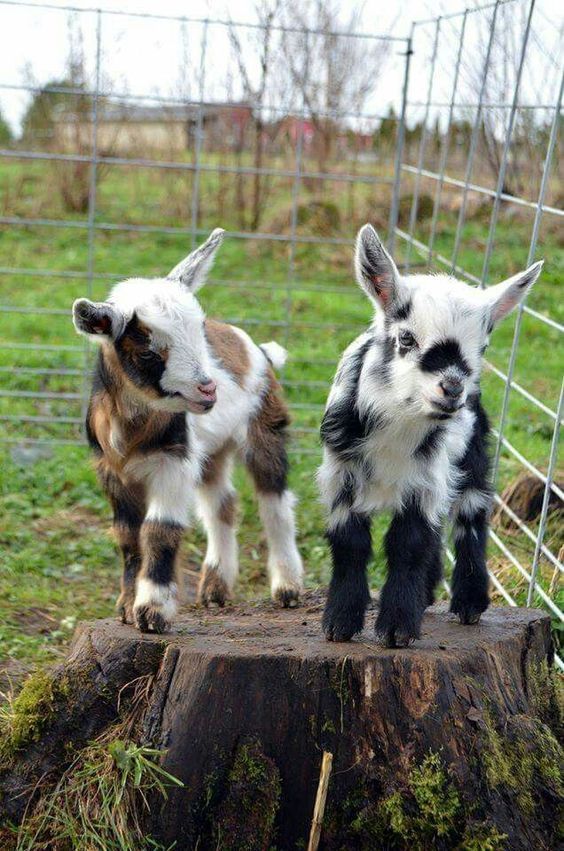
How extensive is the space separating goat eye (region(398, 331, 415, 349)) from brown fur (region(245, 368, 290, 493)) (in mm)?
1449

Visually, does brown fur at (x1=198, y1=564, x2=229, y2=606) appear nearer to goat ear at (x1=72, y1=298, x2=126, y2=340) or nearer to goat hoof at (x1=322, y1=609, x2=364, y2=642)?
goat hoof at (x1=322, y1=609, x2=364, y2=642)

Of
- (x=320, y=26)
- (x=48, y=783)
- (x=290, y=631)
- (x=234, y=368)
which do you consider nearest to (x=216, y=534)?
(x=234, y=368)

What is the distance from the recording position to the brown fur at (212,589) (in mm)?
4457

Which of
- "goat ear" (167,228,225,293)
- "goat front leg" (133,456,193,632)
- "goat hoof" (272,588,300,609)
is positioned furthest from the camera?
"goat hoof" (272,588,300,609)

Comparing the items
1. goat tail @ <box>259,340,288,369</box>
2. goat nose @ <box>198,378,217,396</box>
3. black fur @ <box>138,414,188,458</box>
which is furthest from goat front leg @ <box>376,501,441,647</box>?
goat tail @ <box>259,340,288,369</box>

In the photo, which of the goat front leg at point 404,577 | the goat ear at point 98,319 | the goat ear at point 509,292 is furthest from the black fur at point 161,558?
the goat ear at point 509,292

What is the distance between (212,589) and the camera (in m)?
4.48

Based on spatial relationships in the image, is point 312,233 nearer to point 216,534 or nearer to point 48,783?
point 216,534

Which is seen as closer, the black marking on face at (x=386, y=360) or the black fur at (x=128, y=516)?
the black marking on face at (x=386, y=360)

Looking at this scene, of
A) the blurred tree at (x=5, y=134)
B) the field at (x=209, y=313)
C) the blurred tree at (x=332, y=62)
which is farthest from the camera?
the blurred tree at (x=5, y=134)

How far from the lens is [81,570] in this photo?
514 centimetres

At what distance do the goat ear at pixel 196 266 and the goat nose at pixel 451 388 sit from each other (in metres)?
1.30

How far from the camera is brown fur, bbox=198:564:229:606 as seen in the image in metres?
4.46

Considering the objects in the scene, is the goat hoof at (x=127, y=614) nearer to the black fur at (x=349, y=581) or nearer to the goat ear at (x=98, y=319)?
the black fur at (x=349, y=581)
